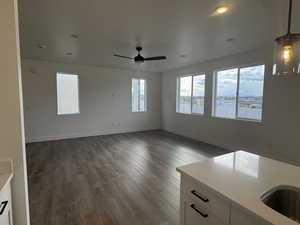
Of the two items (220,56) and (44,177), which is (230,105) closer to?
(220,56)

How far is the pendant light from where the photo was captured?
1.13 m

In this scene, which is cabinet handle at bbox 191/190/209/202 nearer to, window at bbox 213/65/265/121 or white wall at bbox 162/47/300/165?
white wall at bbox 162/47/300/165

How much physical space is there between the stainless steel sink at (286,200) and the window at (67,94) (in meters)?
5.98

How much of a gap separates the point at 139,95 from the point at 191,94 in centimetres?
233

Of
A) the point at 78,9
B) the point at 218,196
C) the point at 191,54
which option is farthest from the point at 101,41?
the point at 218,196

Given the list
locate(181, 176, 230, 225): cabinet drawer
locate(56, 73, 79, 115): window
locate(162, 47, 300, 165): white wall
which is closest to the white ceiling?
locate(162, 47, 300, 165): white wall

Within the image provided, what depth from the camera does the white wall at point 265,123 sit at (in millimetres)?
3428

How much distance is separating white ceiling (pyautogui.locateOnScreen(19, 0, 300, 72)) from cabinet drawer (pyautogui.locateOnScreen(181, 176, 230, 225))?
2.14 metres

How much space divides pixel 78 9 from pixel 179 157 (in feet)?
11.6

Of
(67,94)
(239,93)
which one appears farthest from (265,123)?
(67,94)

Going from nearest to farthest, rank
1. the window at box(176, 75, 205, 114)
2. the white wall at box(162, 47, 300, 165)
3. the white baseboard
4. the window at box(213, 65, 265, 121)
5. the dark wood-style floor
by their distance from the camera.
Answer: the dark wood-style floor < the white wall at box(162, 47, 300, 165) < the window at box(213, 65, 265, 121) < the white baseboard < the window at box(176, 75, 205, 114)

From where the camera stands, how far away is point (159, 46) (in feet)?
12.5

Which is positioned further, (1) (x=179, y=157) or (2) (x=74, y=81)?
(2) (x=74, y=81)

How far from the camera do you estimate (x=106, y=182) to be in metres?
2.85
